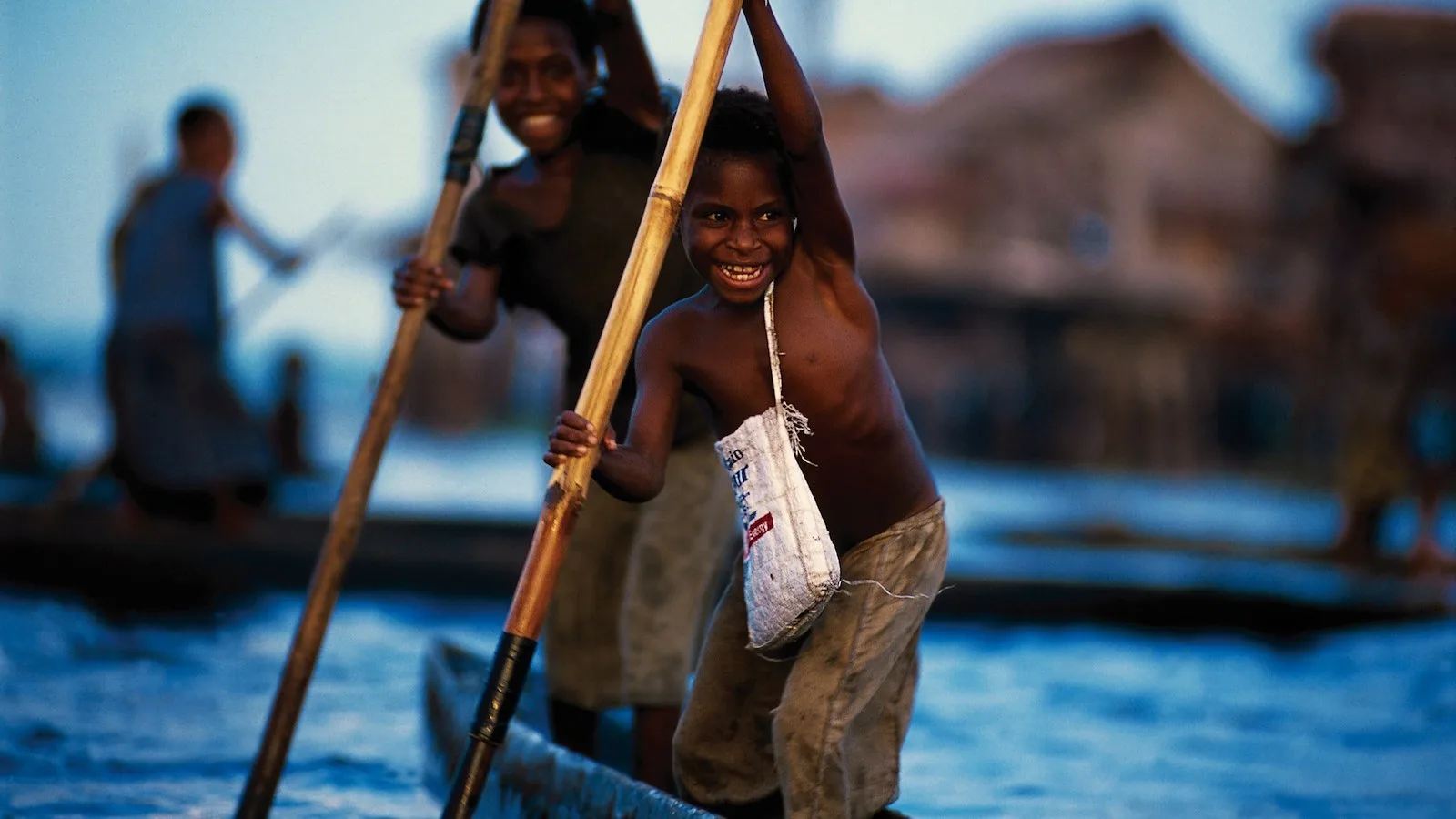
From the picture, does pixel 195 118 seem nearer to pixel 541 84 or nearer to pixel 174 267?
pixel 174 267

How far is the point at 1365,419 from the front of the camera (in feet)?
32.5

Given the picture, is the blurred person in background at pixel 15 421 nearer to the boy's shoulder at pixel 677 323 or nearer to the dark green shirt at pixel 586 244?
the dark green shirt at pixel 586 244

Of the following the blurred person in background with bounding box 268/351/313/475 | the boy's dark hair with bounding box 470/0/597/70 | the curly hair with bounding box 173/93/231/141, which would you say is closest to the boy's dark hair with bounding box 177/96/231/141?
the curly hair with bounding box 173/93/231/141

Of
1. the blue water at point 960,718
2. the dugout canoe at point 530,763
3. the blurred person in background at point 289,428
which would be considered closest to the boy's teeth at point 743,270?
the dugout canoe at point 530,763

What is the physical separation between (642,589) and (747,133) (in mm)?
1249

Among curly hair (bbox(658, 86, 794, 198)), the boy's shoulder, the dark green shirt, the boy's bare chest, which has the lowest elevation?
the boy's bare chest

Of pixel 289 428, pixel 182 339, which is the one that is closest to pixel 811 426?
pixel 182 339

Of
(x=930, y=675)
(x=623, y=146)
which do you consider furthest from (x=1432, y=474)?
(x=623, y=146)

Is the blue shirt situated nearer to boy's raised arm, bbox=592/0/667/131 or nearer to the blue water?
the blue water

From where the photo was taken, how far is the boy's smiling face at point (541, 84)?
376 centimetres

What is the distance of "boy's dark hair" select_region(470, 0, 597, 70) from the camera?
12.5ft

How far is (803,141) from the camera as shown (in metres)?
2.79

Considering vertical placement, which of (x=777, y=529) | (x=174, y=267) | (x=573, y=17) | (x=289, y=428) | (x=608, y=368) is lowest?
(x=777, y=529)

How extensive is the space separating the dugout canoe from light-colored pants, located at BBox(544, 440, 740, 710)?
21 centimetres
